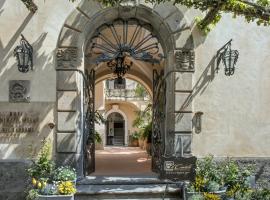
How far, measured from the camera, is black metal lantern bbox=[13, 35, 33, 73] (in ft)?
28.2

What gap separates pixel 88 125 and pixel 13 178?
2.09 meters

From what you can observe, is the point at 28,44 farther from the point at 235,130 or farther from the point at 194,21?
the point at 235,130

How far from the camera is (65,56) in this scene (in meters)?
9.01

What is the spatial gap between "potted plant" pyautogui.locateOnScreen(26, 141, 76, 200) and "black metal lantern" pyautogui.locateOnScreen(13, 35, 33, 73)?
62.7 inches

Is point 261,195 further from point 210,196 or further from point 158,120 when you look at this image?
point 158,120

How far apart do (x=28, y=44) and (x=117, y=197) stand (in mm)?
3478

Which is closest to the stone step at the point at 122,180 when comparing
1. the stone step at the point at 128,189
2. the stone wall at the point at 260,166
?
the stone step at the point at 128,189

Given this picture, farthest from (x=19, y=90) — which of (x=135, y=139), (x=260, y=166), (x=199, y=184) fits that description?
(x=135, y=139)

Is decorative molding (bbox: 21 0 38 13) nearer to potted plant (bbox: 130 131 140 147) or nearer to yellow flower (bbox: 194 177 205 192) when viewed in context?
yellow flower (bbox: 194 177 205 192)

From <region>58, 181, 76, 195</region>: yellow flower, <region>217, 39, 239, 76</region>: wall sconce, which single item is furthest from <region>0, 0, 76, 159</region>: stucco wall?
<region>217, 39, 239, 76</region>: wall sconce

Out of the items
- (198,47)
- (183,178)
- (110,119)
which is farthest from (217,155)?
(110,119)

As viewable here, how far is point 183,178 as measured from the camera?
27.5 ft

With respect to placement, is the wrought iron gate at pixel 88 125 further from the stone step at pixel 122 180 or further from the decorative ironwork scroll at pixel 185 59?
the decorative ironwork scroll at pixel 185 59

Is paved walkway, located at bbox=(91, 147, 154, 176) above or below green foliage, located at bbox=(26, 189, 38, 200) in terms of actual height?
above
